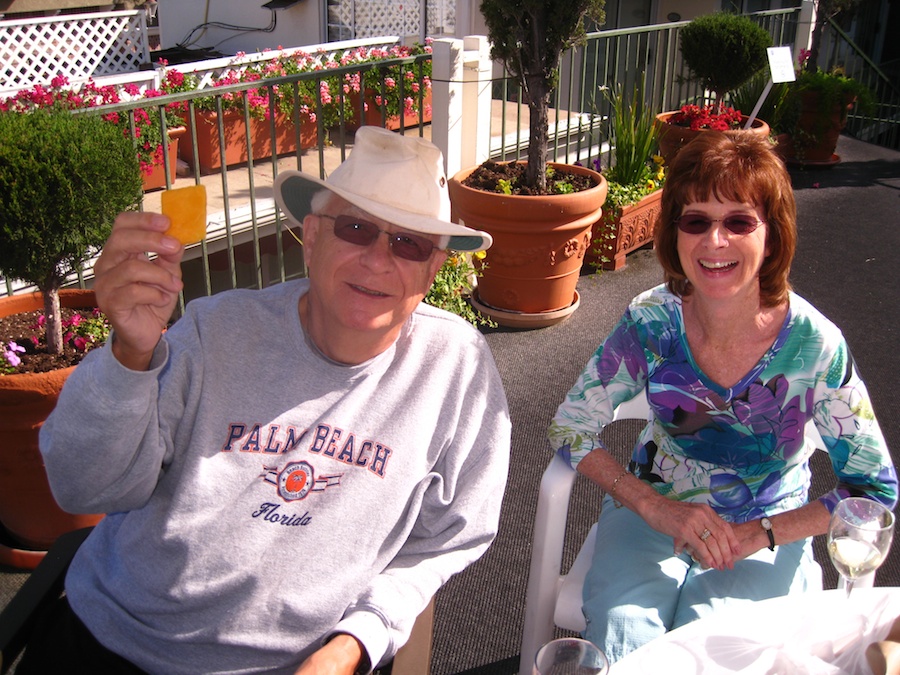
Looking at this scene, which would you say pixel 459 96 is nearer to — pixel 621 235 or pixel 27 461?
pixel 621 235

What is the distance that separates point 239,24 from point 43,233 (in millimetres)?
11272

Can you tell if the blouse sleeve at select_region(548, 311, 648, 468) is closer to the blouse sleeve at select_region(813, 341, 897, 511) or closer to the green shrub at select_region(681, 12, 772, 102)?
the blouse sleeve at select_region(813, 341, 897, 511)

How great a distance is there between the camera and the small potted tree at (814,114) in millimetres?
7371

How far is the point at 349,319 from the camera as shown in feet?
5.24

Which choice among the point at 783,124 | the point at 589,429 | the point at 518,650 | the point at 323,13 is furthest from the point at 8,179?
the point at 323,13

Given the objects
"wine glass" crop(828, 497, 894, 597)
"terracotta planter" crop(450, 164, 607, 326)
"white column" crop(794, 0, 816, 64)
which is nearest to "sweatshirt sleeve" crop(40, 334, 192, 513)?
"wine glass" crop(828, 497, 894, 597)

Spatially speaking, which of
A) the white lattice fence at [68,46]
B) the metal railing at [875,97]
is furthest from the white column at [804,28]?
the white lattice fence at [68,46]

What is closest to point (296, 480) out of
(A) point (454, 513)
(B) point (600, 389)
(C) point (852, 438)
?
(A) point (454, 513)

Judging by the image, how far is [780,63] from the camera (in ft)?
17.6

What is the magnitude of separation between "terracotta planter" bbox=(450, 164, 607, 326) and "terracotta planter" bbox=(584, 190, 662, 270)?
2.06 feet

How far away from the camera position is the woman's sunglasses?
69.3 inches

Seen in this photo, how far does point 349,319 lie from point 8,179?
123cm

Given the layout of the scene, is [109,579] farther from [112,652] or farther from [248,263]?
[248,263]

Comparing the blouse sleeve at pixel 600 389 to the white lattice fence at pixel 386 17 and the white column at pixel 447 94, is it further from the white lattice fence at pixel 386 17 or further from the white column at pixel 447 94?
the white lattice fence at pixel 386 17
